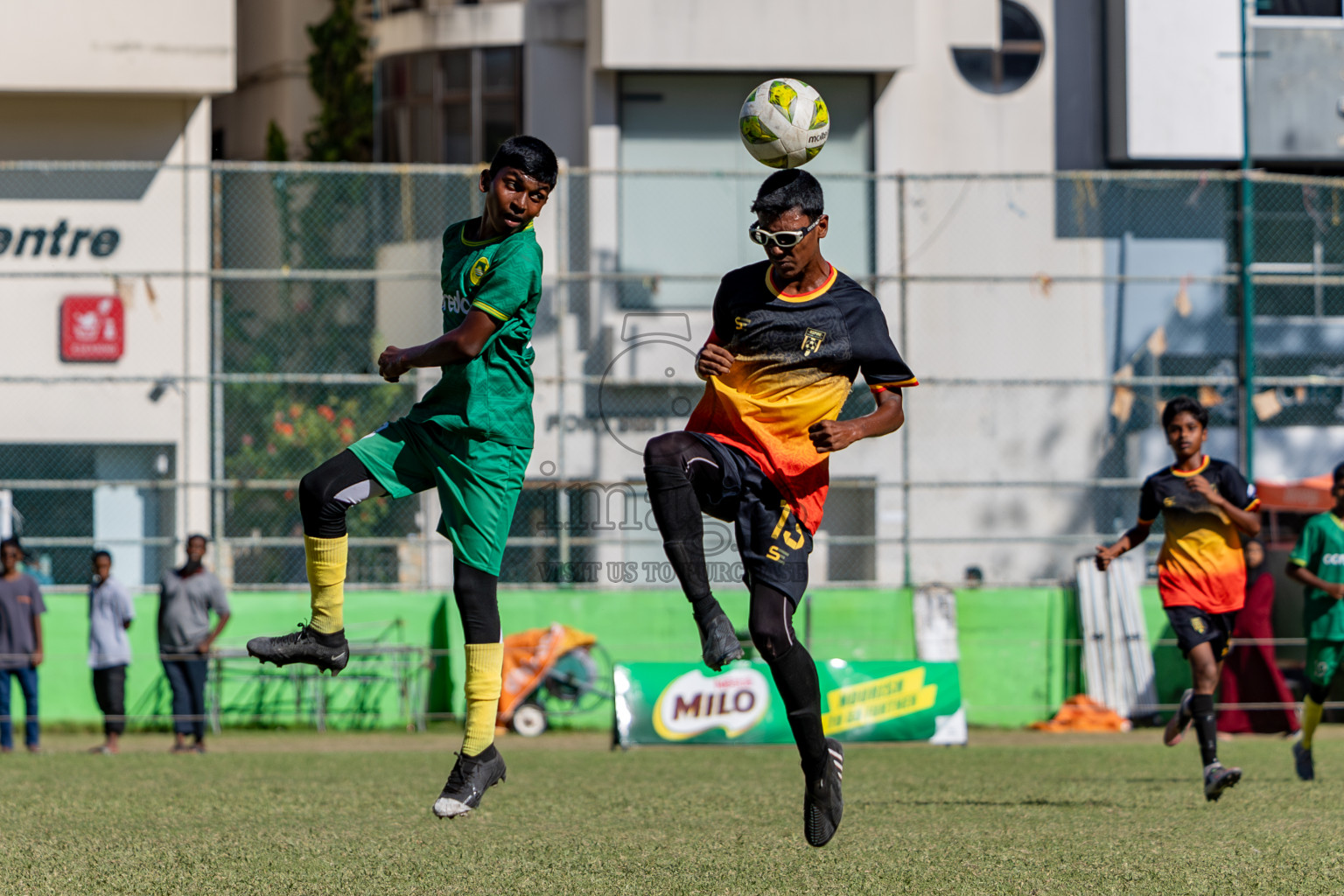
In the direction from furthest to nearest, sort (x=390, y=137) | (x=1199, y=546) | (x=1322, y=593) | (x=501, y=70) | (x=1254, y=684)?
1. (x=390, y=137)
2. (x=501, y=70)
3. (x=1254, y=684)
4. (x=1322, y=593)
5. (x=1199, y=546)

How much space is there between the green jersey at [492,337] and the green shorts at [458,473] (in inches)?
2.0

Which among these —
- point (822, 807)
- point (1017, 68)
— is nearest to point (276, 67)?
point (1017, 68)

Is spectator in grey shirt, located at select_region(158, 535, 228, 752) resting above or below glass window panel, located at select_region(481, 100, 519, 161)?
below

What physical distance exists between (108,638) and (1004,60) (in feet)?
46.9

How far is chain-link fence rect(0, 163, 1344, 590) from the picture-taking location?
1759cm

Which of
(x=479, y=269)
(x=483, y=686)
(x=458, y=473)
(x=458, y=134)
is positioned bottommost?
(x=483, y=686)

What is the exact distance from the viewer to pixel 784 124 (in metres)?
6.36

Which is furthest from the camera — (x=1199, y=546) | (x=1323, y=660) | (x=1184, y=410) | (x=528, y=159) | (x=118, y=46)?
(x=118, y=46)

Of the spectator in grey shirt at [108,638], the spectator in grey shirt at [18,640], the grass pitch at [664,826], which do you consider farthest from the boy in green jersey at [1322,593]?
the spectator in grey shirt at [18,640]

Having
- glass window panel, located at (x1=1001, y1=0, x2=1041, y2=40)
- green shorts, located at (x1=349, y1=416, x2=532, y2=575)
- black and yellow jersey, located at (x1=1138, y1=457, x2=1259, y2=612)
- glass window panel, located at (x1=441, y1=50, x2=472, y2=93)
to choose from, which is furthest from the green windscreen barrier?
green shorts, located at (x1=349, y1=416, x2=532, y2=575)

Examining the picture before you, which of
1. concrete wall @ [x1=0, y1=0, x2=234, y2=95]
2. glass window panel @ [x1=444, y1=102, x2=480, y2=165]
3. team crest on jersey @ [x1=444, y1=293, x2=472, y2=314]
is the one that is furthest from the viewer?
glass window panel @ [x1=444, y1=102, x2=480, y2=165]

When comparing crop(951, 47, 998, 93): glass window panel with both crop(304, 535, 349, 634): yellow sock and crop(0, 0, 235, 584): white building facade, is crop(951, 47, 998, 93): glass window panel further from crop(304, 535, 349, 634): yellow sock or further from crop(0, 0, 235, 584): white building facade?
crop(304, 535, 349, 634): yellow sock

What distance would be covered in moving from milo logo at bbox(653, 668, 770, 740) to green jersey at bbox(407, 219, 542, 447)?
9375mm

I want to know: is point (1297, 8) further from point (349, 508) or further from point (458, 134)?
point (349, 508)
